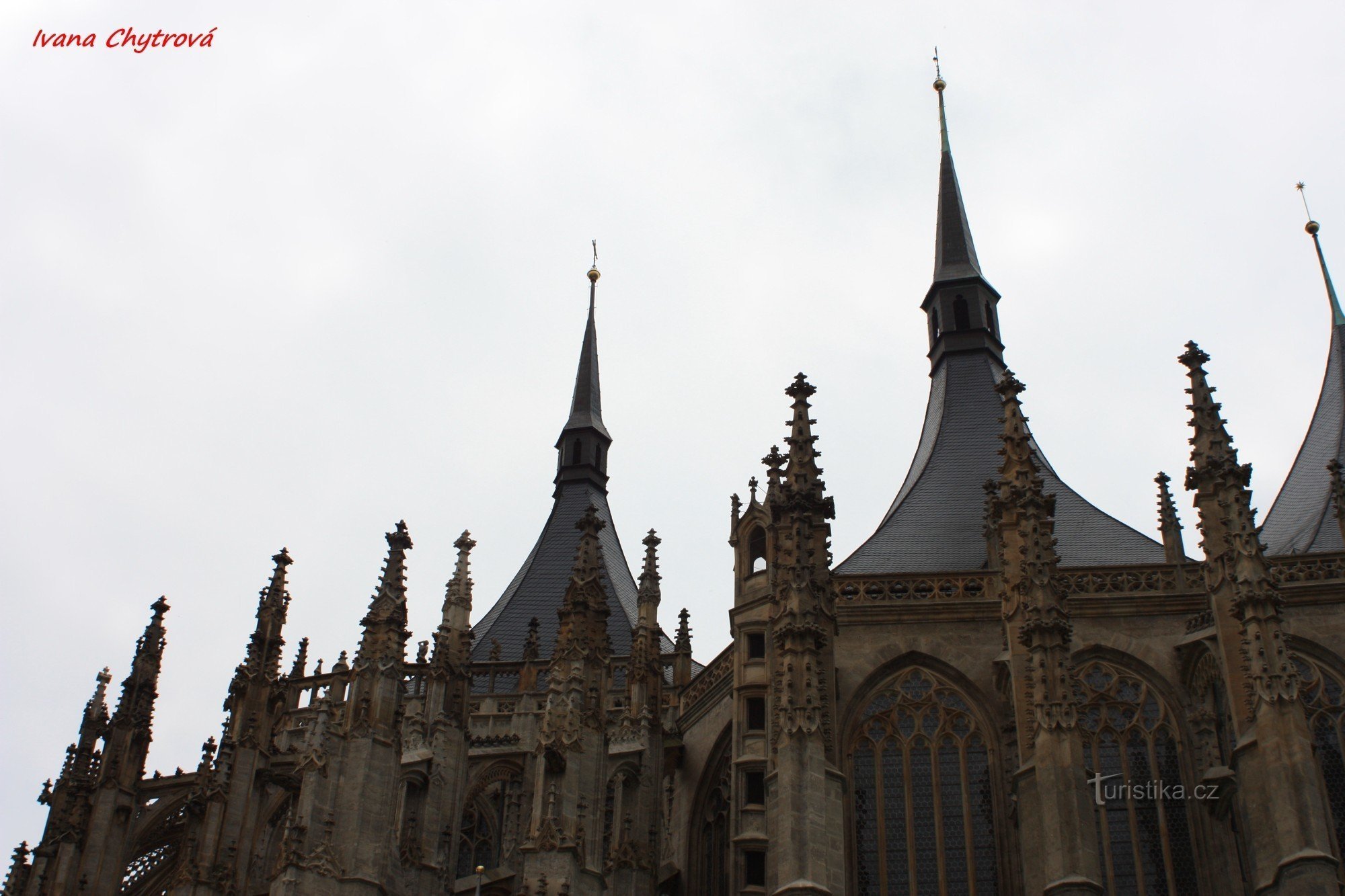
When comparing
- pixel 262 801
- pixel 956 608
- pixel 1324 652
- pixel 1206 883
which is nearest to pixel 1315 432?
pixel 1324 652

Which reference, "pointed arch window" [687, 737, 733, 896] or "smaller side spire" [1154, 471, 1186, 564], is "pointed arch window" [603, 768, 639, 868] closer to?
"pointed arch window" [687, 737, 733, 896]

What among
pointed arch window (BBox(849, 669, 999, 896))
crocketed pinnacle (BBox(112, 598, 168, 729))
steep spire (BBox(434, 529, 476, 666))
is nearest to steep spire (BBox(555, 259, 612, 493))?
steep spire (BBox(434, 529, 476, 666))

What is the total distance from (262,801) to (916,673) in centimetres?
1048

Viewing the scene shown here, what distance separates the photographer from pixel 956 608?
2220cm

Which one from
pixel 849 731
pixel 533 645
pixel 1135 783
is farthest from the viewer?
pixel 533 645

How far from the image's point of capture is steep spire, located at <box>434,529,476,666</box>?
81.5 feet

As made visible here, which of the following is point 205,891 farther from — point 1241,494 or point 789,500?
point 1241,494

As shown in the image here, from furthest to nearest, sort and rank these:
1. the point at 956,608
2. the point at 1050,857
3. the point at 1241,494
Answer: the point at 956,608
the point at 1241,494
the point at 1050,857

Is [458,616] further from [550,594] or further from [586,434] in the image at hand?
→ [586,434]

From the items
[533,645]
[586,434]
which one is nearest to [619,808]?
[533,645]

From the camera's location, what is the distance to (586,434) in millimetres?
42312

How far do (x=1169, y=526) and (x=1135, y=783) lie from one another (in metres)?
5.81

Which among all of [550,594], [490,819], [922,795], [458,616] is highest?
[550,594]

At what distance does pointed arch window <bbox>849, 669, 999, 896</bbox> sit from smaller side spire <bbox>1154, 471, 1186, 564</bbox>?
487 centimetres
